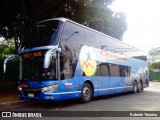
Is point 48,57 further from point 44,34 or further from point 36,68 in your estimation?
point 44,34

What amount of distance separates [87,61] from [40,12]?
6.63 meters

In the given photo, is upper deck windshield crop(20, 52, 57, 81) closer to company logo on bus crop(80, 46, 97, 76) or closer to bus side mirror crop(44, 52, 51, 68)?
bus side mirror crop(44, 52, 51, 68)

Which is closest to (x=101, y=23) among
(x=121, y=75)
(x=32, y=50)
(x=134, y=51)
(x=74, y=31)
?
(x=134, y=51)

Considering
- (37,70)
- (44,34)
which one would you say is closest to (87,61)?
(44,34)

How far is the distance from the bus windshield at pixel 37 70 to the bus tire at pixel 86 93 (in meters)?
2.28

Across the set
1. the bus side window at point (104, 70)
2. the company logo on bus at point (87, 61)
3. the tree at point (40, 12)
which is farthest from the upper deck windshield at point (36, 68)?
the tree at point (40, 12)

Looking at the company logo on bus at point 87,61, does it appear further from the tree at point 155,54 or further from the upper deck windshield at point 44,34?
the tree at point 155,54

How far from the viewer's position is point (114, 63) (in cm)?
1492

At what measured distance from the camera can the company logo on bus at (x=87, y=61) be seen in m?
11.5

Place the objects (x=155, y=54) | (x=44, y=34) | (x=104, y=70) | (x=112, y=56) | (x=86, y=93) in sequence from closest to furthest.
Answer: (x=44, y=34), (x=86, y=93), (x=104, y=70), (x=112, y=56), (x=155, y=54)

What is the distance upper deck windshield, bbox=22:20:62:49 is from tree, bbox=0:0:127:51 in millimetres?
5408

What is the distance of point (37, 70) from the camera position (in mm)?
9984

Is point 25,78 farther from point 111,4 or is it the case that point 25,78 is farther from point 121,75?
point 111,4

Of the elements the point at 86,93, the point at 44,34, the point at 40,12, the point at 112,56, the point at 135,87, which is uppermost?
the point at 40,12
